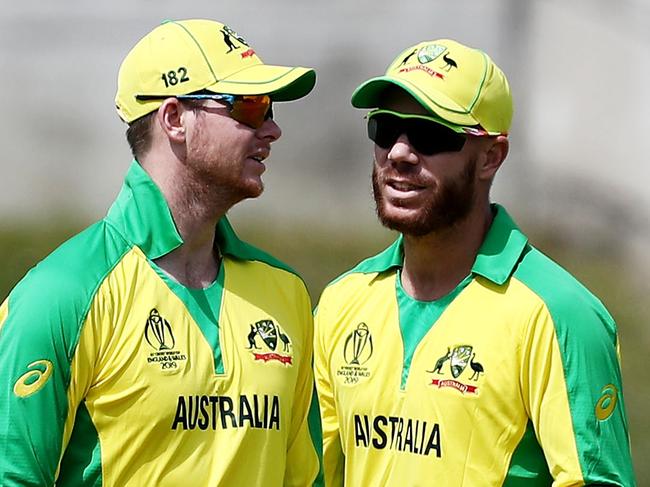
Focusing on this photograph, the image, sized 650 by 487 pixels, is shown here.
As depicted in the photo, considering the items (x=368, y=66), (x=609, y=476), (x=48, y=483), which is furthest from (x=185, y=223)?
(x=368, y=66)

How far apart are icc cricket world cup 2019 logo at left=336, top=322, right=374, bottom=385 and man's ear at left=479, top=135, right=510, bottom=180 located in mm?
619

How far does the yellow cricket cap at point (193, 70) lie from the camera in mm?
4359

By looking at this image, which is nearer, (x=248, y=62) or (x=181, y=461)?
(x=181, y=461)

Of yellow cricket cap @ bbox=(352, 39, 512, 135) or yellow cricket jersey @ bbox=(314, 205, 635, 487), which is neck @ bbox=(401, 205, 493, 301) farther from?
yellow cricket cap @ bbox=(352, 39, 512, 135)

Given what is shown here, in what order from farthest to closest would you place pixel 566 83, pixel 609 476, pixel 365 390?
pixel 566 83, pixel 365 390, pixel 609 476

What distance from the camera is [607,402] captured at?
14.1ft

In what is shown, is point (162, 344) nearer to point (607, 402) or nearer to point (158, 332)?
point (158, 332)

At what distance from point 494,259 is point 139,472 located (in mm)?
1261

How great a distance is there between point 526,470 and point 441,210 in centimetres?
82

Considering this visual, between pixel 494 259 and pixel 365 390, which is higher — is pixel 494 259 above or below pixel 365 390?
above

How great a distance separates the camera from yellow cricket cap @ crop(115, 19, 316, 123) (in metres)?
4.36

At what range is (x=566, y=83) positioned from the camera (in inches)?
480

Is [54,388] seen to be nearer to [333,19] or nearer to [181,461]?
[181,461]

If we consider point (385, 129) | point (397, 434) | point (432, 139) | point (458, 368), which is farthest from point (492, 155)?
point (397, 434)
